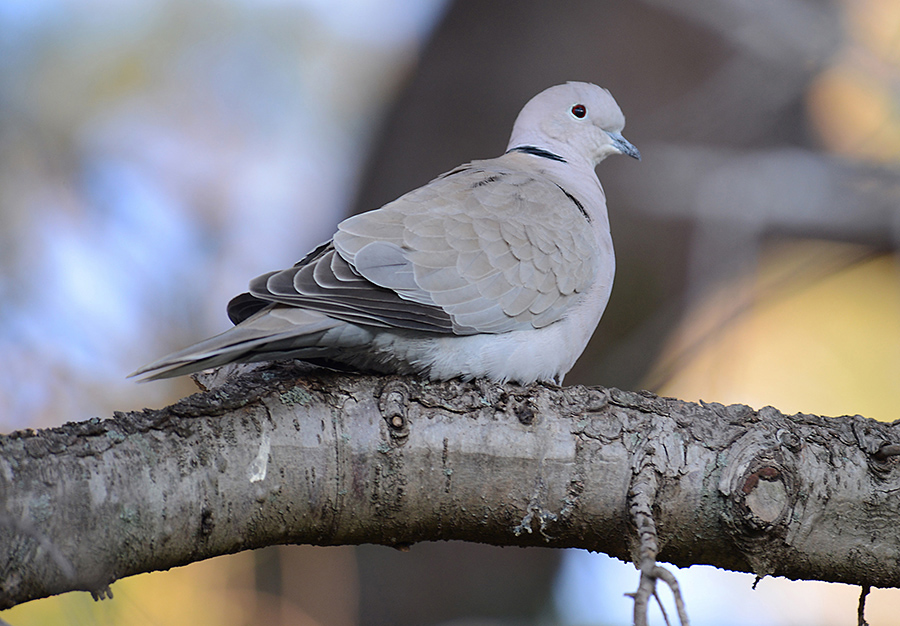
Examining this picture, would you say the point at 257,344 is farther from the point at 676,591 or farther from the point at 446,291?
the point at 676,591

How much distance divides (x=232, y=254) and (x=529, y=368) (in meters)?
2.88

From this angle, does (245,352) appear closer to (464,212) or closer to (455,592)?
(464,212)

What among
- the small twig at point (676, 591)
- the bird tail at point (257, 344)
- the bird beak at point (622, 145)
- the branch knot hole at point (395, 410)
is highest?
the bird beak at point (622, 145)

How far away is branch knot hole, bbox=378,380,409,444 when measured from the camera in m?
1.82

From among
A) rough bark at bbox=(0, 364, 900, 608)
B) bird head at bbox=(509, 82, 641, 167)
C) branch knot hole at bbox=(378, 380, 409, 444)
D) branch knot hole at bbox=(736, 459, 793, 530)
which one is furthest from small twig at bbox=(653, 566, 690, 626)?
bird head at bbox=(509, 82, 641, 167)

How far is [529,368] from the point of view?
2322mm

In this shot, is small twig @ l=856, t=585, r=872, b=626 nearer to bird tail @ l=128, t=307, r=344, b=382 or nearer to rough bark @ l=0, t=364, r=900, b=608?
rough bark @ l=0, t=364, r=900, b=608

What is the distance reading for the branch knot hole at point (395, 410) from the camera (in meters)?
1.82

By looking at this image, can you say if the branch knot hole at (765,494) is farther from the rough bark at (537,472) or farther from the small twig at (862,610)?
the small twig at (862,610)

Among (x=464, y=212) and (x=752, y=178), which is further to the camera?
(x=752, y=178)

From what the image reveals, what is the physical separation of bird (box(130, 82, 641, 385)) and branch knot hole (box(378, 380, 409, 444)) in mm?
198

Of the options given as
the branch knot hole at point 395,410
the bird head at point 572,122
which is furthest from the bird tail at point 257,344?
the bird head at point 572,122

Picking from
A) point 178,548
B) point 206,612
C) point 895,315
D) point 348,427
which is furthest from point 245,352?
point 895,315

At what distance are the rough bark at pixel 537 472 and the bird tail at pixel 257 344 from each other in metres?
0.07
